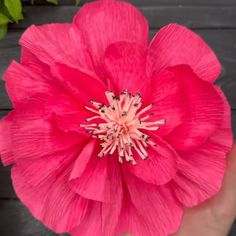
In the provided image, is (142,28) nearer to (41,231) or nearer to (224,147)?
(224,147)

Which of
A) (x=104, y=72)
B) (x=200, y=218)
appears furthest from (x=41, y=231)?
(x=104, y=72)

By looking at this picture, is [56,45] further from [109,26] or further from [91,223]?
[91,223]

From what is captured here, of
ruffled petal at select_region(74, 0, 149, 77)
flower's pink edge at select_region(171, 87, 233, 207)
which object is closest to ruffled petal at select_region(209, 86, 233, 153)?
flower's pink edge at select_region(171, 87, 233, 207)

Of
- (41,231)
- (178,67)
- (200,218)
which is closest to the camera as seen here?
(178,67)

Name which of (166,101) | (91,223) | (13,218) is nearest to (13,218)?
(13,218)

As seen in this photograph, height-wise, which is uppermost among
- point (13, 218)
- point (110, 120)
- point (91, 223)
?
point (110, 120)

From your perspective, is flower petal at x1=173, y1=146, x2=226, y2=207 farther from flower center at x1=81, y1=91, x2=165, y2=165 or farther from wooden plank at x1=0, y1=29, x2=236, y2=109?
wooden plank at x1=0, y1=29, x2=236, y2=109

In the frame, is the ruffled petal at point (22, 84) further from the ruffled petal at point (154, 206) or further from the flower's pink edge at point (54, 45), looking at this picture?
the ruffled petal at point (154, 206)

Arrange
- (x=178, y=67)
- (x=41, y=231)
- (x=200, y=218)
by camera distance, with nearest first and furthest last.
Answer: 1. (x=178, y=67)
2. (x=200, y=218)
3. (x=41, y=231)
